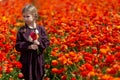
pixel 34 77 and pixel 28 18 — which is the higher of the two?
pixel 28 18

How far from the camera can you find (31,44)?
15.3ft

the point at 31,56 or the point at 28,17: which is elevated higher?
the point at 28,17

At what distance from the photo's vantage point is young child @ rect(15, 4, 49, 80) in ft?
15.1

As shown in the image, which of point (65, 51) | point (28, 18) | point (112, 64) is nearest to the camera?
point (112, 64)

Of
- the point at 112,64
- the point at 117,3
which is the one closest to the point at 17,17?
the point at 117,3

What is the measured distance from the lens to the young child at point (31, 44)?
4609mm

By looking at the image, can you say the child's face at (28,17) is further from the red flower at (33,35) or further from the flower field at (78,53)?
the flower field at (78,53)

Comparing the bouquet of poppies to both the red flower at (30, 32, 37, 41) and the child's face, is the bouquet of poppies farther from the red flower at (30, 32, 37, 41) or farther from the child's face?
the child's face

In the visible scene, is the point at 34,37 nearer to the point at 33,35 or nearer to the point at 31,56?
the point at 33,35

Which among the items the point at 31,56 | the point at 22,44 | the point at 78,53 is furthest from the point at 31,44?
the point at 78,53

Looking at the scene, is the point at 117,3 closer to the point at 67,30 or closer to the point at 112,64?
the point at 67,30

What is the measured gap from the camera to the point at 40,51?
4.75 meters

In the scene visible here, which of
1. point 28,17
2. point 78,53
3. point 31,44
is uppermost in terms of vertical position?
point 28,17

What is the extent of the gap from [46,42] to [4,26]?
1.63 meters
